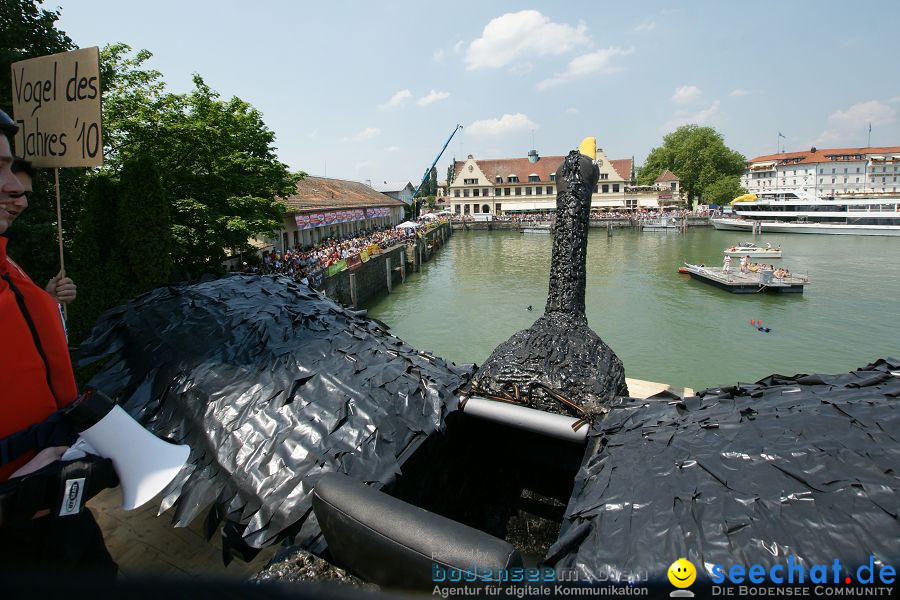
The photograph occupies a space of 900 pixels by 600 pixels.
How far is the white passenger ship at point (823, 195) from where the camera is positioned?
5359 centimetres

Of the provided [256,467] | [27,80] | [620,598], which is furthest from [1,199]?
[620,598]

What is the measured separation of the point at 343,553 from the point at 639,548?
1.34 meters

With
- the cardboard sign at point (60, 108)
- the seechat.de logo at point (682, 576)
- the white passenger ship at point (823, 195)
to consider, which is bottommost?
the seechat.de logo at point (682, 576)

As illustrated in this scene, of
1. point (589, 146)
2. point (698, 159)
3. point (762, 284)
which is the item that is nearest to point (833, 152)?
point (698, 159)

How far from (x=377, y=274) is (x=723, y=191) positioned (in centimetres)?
6679

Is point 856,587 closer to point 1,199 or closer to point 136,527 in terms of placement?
point 1,199

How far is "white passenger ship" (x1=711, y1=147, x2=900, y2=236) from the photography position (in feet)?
176

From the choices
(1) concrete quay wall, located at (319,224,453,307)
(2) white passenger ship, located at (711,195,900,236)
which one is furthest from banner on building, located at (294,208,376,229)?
(2) white passenger ship, located at (711,195,900,236)

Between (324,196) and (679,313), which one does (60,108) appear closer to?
(679,313)

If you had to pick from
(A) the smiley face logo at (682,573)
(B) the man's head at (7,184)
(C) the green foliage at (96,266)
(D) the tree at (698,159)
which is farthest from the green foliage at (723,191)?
(B) the man's head at (7,184)

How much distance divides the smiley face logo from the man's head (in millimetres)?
3060

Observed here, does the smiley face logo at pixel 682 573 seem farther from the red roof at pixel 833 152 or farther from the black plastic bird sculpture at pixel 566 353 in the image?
the red roof at pixel 833 152

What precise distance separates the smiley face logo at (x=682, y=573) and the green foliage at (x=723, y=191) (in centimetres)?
8467

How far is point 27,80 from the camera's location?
3.80m
